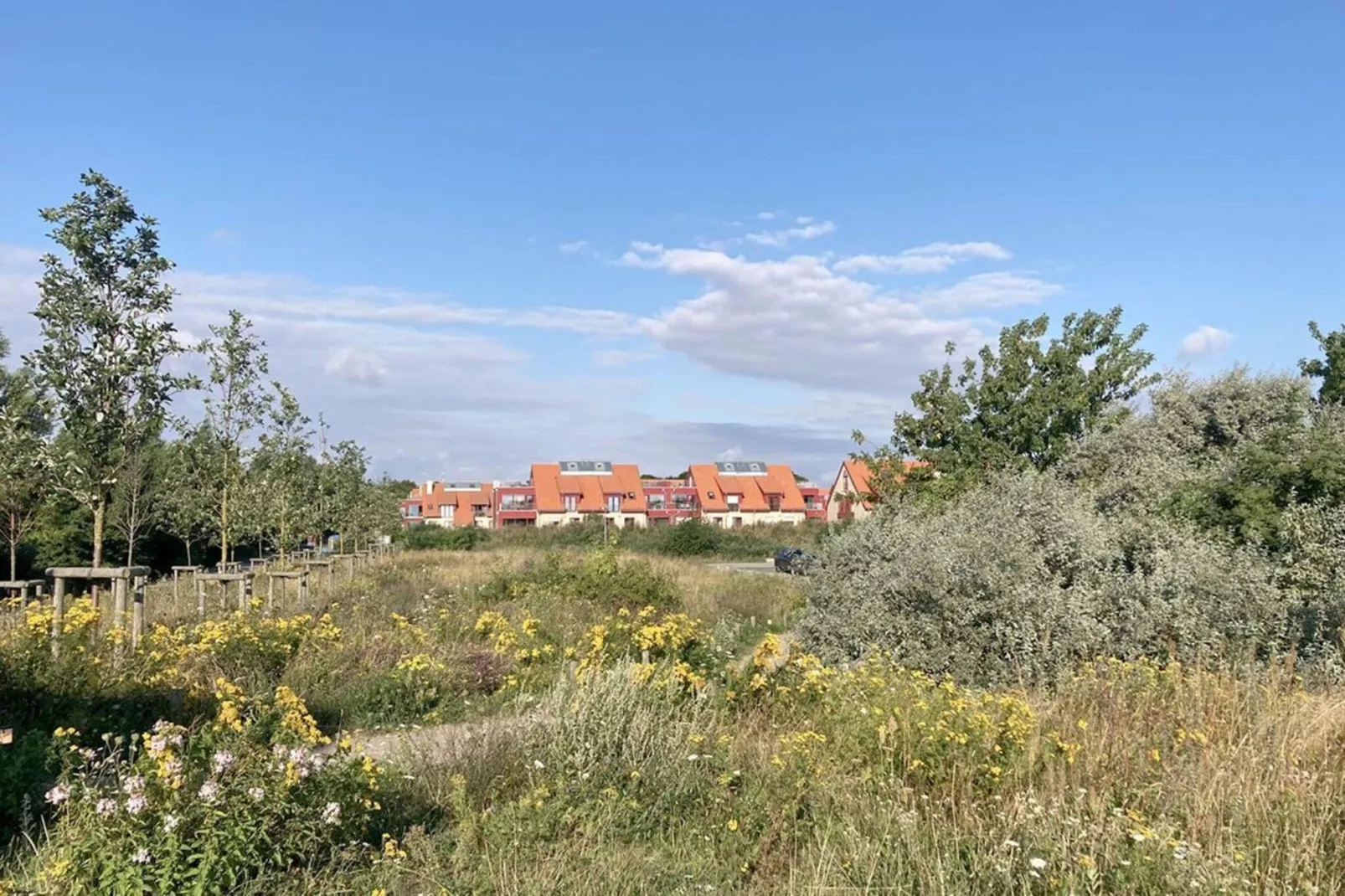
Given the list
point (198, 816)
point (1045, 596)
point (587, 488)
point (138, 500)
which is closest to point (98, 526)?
point (198, 816)

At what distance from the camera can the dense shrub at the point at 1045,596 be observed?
780cm

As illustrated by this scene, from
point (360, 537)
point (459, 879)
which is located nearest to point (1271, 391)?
point (459, 879)

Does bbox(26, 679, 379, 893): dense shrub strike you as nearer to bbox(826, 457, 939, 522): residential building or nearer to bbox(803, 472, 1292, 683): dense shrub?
bbox(803, 472, 1292, 683): dense shrub

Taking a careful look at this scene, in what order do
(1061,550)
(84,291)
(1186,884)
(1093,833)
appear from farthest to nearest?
(1061,550), (84,291), (1093,833), (1186,884)

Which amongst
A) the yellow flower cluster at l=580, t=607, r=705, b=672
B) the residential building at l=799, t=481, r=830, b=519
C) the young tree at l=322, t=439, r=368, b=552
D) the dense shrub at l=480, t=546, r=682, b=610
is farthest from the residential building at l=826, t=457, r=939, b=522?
the yellow flower cluster at l=580, t=607, r=705, b=672

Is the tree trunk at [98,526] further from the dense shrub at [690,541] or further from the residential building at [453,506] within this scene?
the residential building at [453,506]

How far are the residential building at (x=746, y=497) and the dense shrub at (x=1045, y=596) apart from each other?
56.3 meters

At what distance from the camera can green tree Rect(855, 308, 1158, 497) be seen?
15.4 m

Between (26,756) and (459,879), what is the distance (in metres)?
2.97

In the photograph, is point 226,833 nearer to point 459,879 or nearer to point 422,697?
point 459,879

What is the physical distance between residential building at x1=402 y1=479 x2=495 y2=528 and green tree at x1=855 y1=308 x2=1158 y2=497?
5654 cm

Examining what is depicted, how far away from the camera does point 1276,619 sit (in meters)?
7.77

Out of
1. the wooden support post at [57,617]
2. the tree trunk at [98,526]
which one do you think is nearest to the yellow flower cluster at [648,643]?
the wooden support post at [57,617]

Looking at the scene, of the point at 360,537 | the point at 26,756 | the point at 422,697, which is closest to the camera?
the point at 26,756
